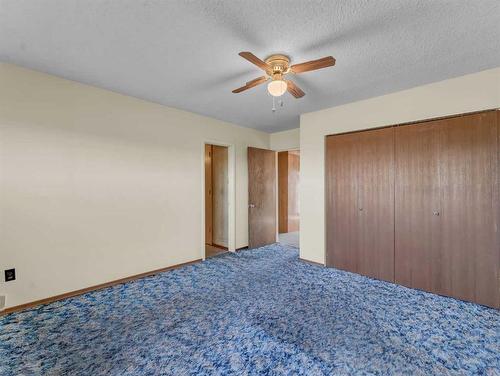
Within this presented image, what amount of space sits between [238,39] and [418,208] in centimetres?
284

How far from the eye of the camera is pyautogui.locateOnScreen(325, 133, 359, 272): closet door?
3605mm

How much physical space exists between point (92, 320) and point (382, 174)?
3757 mm

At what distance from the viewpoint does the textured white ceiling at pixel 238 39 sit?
1709mm

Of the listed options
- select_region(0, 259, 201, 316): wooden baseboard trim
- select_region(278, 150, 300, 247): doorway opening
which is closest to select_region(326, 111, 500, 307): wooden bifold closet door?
A: select_region(0, 259, 201, 316): wooden baseboard trim

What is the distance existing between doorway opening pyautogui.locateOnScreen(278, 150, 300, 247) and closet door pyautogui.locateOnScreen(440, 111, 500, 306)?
12.0 feet

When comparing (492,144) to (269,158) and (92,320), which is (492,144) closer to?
(269,158)

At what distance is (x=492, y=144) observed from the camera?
102 inches

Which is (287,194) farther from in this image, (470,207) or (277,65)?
(277,65)

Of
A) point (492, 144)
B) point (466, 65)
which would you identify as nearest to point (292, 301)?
point (492, 144)

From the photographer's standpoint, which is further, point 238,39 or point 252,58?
point 238,39

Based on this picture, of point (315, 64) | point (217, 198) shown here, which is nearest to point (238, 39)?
point (315, 64)

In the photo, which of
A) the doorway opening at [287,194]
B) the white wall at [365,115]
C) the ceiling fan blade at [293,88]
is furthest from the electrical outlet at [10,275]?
the doorway opening at [287,194]

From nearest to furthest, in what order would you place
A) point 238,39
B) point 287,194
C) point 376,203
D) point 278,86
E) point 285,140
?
point 238,39
point 278,86
point 376,203
point 285,140
point 287,194

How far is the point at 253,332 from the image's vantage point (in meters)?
2.12
